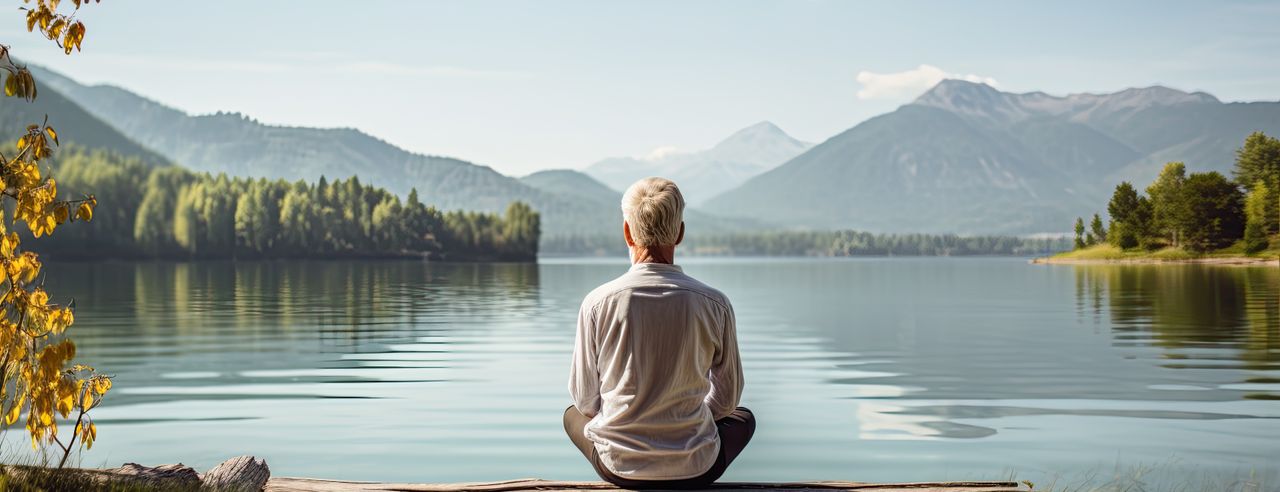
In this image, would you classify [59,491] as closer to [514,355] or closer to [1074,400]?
[1074,400]

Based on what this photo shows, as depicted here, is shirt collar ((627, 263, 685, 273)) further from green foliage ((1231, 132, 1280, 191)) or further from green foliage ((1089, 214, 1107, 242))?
green foliage ((1089, 214, 1107, 242))

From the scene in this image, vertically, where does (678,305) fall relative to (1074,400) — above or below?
above

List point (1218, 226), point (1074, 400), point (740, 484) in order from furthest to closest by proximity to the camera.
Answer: point (1218, 226) < point (1074, 400) < point (740, 484)

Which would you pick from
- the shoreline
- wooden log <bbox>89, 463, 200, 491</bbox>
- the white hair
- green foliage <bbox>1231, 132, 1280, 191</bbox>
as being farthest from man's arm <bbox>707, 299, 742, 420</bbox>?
green foliage <bbox>1231, 132, 1280, 191</bbox>

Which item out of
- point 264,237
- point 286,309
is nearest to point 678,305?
point 286,309

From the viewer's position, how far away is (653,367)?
20.1 ft

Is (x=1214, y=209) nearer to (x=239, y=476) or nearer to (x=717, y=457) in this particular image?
(x=717, y=457)

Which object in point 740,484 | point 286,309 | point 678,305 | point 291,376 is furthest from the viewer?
point 286,309

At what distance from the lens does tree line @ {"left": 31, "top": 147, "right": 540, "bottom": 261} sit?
14025cm

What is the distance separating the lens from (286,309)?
39750 millimetres

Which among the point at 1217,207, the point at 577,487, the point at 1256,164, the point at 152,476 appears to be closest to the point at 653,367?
the point at 577,487

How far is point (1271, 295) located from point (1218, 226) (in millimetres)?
67177

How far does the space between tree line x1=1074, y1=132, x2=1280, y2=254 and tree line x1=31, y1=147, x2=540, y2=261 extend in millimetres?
86629

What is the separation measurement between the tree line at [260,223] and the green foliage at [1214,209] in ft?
303
